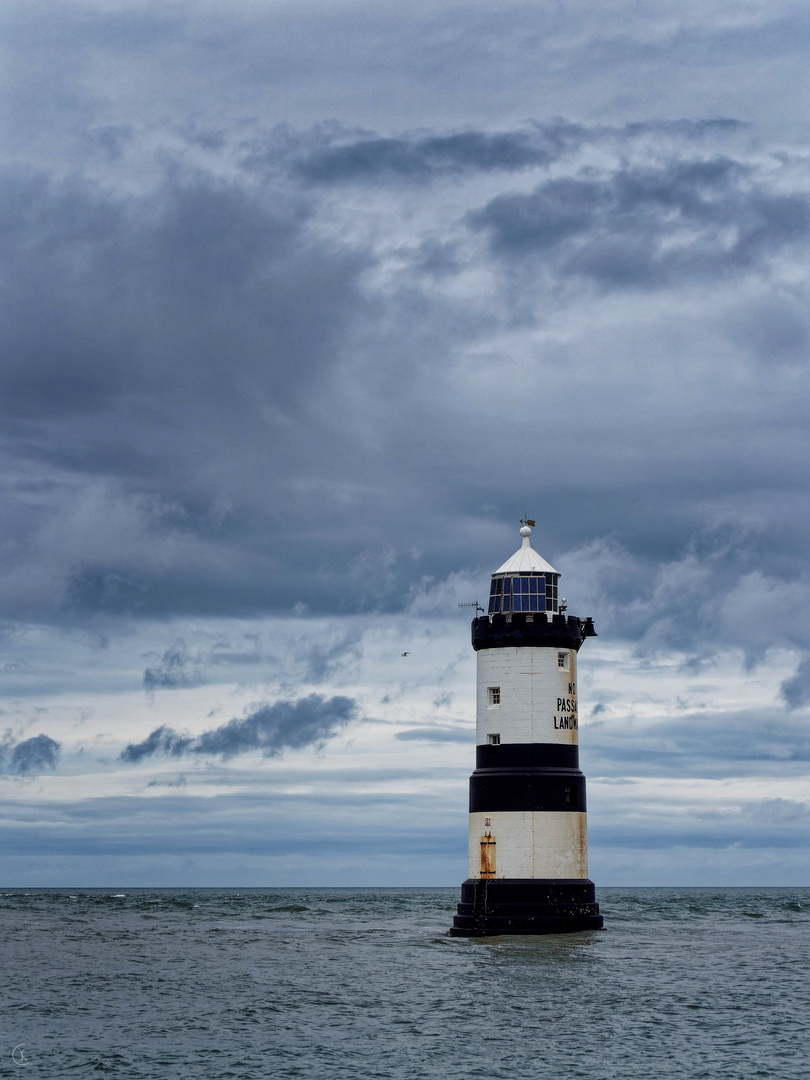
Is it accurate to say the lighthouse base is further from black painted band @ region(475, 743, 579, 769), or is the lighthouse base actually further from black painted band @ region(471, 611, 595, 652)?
black painted band @ region(471, 611, 595, 652)

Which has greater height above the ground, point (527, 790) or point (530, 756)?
point (530, 756)

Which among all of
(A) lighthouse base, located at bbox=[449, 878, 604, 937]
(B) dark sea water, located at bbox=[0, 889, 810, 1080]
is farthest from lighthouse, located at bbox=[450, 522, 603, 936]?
(B) dark sea water, located at bbox=[0, 889, 810, 1080]

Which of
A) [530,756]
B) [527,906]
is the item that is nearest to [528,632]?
[530,756]

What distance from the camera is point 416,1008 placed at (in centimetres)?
3516

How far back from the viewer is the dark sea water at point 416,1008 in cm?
2839

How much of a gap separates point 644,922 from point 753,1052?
137ft

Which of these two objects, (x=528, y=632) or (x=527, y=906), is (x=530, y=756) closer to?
(x=528, y=632)

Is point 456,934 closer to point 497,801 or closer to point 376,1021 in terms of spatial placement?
point 497,801

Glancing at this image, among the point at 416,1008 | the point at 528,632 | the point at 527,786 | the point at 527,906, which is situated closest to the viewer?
the point at 416,1008

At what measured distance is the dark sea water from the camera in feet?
93.1

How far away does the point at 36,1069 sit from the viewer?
28016 mm

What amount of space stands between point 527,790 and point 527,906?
13.7ft

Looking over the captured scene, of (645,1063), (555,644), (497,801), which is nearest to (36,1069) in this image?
(645,1063)

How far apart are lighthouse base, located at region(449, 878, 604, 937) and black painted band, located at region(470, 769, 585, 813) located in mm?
2651
